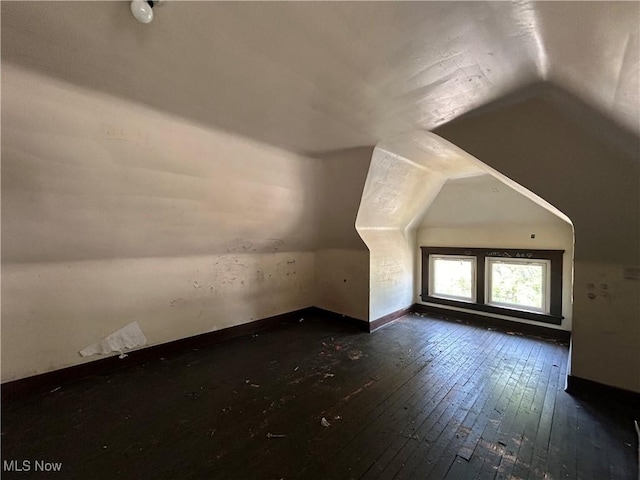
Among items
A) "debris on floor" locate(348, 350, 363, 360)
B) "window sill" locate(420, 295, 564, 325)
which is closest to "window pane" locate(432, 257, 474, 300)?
"window sill" locate(420, 295, 564, 325)

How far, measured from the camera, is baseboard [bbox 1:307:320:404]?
216 cm

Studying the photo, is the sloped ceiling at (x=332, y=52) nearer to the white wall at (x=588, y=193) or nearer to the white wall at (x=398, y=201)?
the white wall at (x=588, y=193)

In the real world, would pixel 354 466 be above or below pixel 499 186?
below

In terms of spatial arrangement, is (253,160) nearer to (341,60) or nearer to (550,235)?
(341,60)

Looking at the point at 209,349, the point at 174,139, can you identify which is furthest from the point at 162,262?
the point at 174,139

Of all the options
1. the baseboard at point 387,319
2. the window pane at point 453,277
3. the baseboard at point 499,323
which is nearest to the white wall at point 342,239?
the baseboard at point 387,319

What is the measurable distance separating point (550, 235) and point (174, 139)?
4435mm

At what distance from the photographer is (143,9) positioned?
110 cm

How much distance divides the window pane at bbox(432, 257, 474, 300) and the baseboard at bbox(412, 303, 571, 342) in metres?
0.27

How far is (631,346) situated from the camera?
202cm

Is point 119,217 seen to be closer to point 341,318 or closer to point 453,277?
point 341,318

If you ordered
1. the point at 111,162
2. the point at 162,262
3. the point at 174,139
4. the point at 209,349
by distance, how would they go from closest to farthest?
the point at 111,162 < the point at 174,139 < the point at 162,262 < the point at 209,349

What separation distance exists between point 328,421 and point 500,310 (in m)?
3.19

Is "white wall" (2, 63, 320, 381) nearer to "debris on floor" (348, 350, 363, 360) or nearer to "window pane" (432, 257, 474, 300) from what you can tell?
"debris on floor" (348, 350, 363, 360)
